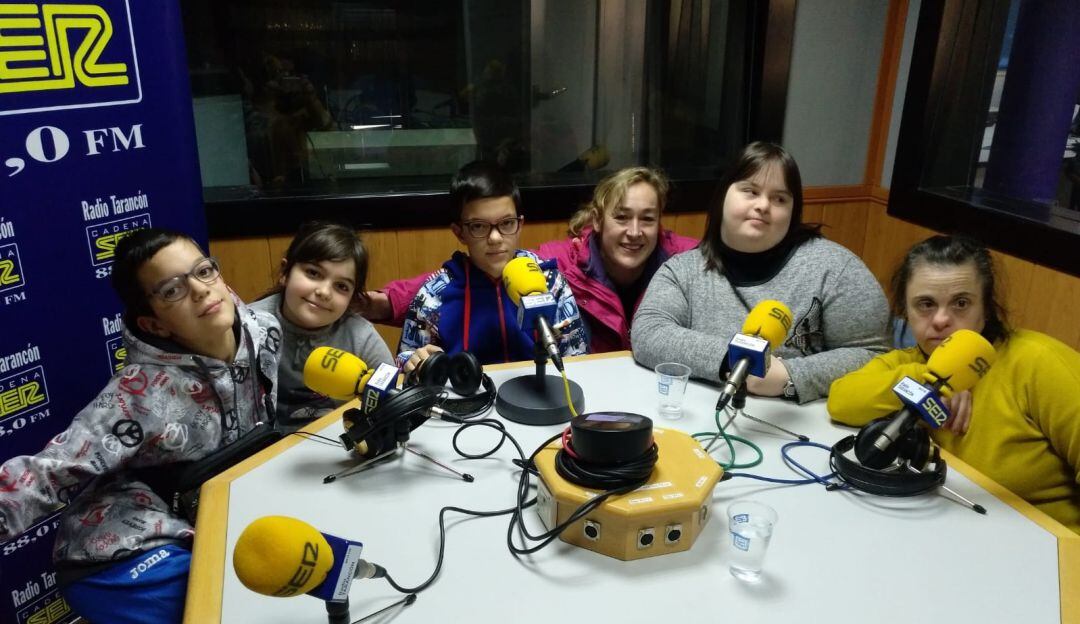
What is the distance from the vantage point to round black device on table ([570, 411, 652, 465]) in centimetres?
106

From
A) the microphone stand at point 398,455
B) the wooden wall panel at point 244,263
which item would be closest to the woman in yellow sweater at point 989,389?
the microphone stand at point 398,455

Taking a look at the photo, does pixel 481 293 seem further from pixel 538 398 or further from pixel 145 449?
pixel 145 449

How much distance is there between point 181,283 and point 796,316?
1.39 meters

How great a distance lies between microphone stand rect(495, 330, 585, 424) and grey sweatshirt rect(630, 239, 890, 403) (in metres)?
0.28

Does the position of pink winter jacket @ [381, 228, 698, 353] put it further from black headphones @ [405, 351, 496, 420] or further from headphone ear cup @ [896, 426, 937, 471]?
headphone ear cup @ [896, 426, 937, 471]

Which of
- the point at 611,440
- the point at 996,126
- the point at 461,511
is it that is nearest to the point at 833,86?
the point at 996,126

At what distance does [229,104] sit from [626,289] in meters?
1.78

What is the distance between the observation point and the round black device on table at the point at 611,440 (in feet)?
3.48

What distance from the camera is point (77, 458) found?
1.26 m

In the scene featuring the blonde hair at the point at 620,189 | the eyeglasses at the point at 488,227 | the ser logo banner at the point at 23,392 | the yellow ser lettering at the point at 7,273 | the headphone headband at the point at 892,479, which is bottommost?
the ser logo banner at the point at 23,392

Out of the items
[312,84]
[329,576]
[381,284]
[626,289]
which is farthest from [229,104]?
[329,576]

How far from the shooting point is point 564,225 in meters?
3.09

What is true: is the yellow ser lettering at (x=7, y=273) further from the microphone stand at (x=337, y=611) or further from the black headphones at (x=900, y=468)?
the black headphones at (x=900, y=468)

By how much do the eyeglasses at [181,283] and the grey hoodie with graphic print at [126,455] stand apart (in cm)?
10
